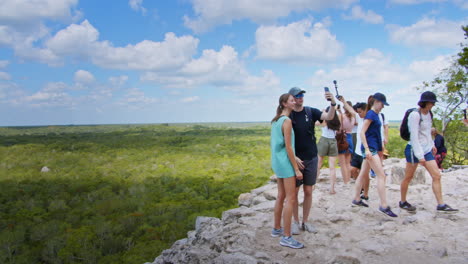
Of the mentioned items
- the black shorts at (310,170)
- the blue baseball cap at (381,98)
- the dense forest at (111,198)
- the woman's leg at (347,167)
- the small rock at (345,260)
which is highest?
the blue baseball cap at (381,98)

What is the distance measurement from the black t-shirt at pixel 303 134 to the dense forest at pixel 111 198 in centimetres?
965

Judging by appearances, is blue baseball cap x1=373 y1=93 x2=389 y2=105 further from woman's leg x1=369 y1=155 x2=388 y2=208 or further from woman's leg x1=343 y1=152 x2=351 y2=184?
woman's leg x1=343 y1=152 x2=351 y2=184

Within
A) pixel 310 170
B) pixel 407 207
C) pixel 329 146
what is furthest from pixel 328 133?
pixel 310 170

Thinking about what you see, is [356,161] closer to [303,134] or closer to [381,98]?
[381,98]

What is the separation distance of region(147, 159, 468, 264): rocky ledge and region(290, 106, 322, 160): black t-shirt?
52.2 inches

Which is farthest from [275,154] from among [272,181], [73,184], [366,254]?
[73,184]

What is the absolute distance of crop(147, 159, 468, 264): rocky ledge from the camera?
4199mm

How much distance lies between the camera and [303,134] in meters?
4.43

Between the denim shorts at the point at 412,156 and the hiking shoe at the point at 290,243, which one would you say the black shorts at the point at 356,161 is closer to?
the denim shorts at the point at 412,156

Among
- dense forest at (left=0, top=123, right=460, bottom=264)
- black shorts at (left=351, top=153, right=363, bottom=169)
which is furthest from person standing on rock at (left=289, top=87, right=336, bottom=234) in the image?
dense forest at (left=0, top=123, right=460, bottom=264)

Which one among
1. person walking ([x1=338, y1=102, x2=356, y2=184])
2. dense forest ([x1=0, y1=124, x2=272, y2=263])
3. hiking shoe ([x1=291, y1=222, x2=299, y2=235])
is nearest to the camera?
hiking shoe ([x1=291, y1=222, x2=299, y2=235])

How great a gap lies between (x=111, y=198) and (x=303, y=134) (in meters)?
24.0

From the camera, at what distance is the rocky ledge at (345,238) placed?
4.20 meters

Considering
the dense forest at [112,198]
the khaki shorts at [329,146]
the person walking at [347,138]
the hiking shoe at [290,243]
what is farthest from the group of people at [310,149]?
the dense forest at [112,198]
